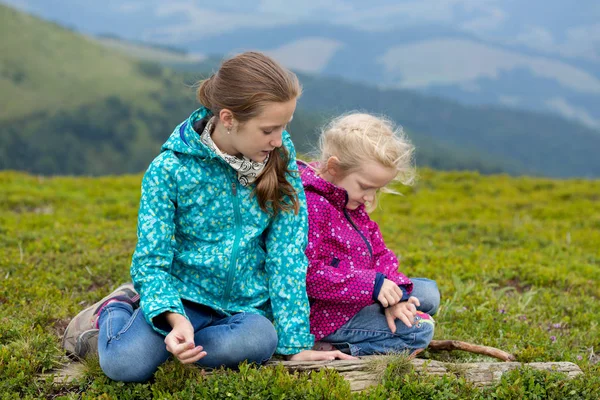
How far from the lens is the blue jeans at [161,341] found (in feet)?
14.6

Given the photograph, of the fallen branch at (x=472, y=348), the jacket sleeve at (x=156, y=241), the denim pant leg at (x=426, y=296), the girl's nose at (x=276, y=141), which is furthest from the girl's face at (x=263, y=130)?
the fallen branch at (x=472, y=348)

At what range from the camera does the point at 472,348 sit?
5453 mm

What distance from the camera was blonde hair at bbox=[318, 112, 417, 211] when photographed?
519 cm

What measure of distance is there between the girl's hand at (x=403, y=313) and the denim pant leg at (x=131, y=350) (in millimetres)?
2000

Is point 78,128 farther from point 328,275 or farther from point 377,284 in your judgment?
point 377,284

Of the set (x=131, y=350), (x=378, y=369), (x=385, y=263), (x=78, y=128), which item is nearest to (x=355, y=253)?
(x=385, y=263)

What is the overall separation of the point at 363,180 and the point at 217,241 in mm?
1423

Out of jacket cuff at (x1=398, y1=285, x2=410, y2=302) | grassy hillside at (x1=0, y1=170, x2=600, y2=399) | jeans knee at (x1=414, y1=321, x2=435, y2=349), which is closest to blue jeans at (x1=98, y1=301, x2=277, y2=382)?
grassy hillside at (x1=0, y1=170, x2=600, y2=399)

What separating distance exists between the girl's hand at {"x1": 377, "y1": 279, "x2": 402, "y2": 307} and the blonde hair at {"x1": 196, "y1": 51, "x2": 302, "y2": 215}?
129 cm

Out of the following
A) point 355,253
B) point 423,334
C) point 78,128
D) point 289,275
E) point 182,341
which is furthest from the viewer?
point 78,128

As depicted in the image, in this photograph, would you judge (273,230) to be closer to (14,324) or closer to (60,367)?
(60,367)

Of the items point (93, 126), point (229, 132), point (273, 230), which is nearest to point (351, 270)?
point (273, 230)

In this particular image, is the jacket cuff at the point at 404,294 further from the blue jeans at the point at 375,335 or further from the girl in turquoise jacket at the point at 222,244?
the girl in turquoise jacket at the point at 222,244

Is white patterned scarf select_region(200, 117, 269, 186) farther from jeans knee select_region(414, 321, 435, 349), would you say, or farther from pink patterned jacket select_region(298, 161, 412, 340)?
jeans knee select_region(414, 321, 435, 349)
